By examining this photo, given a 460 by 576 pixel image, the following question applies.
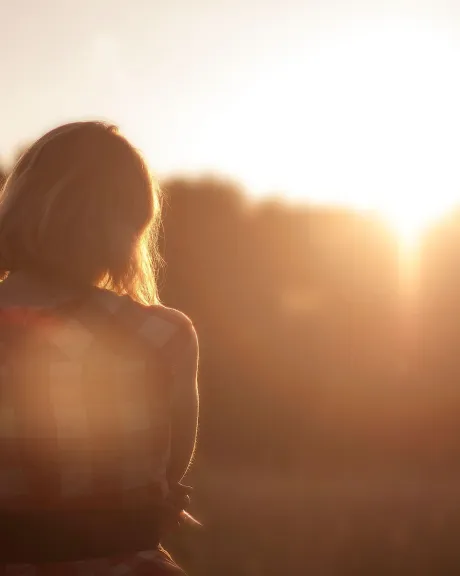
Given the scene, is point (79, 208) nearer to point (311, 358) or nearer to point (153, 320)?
point (153, 320)

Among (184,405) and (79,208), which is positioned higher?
(79,208)

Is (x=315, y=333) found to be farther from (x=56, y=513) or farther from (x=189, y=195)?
(x=56, y=513)

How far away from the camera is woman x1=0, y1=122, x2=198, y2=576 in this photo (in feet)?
5.39

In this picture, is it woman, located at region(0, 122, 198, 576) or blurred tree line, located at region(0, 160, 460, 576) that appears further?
blurred tree line, located at region(0, 160, 460, 576)

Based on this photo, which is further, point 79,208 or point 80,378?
point 79,208

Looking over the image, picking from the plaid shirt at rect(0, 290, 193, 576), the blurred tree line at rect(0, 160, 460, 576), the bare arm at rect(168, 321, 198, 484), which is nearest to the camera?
the plaid shirt at rect(0, 290, 193, 576)

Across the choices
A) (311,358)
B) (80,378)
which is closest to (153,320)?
(80,378)

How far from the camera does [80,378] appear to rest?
1.65 metres

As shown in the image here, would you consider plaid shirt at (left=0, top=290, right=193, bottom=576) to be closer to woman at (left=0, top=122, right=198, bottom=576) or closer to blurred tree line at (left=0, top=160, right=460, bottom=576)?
woman at (left=0, top=122, right=198, bottom=576)

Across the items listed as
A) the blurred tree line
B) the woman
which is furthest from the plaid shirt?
the blurred tree line

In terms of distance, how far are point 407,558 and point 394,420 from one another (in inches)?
367

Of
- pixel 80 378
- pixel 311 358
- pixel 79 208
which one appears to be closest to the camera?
pixel 80 378

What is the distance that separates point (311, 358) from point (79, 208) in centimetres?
2048

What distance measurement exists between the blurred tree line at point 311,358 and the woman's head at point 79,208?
35.3ft
